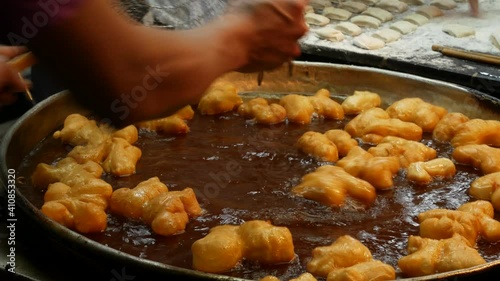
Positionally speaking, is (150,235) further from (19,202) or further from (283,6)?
(283,6)

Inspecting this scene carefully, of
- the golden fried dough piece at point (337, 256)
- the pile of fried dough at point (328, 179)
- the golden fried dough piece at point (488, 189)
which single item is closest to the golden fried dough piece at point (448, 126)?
the pile of fried dough at point (328, 179)

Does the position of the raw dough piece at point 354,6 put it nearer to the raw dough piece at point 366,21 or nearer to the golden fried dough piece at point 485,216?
the raw dough piece at point 366,21

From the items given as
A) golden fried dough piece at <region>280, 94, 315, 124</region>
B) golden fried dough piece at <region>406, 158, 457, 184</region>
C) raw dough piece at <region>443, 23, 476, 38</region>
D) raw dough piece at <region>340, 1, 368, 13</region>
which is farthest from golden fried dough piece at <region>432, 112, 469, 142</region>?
raw dough piece at <region>340, 1, 368, 13</region>

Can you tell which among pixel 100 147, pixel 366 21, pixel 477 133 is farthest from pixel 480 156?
pixel 366 21

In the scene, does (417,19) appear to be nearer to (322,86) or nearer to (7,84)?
(322,86)

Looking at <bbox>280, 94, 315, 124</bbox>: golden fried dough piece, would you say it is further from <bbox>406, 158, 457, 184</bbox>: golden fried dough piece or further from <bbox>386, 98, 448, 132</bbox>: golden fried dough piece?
<bbox>406, 158, 457, 184</bbox>: golden fried dough piece
